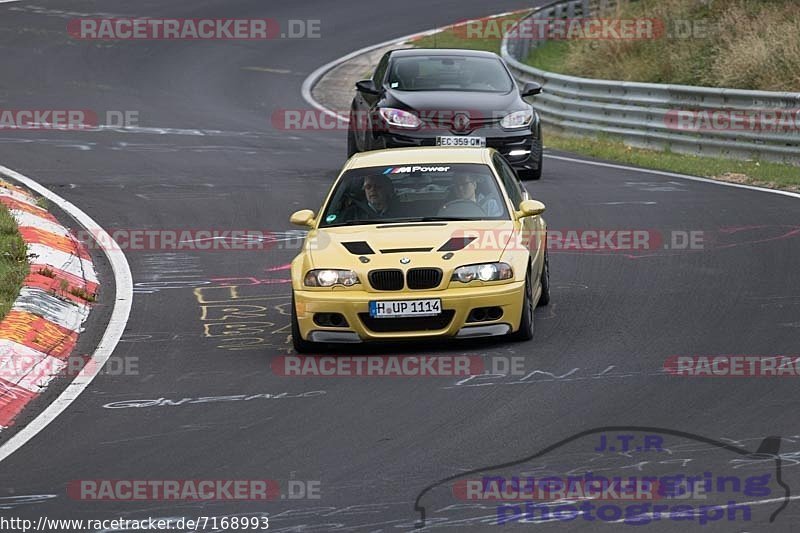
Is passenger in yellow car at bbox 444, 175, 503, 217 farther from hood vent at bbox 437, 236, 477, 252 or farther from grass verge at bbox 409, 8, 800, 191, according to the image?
grass verge at bbox 409, 8, 800, 191

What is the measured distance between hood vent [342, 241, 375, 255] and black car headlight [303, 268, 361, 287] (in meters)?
0.25

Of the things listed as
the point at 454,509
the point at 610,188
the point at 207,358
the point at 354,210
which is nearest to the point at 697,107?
the point at 610,188

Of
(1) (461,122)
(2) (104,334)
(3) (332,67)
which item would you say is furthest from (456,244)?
(3) (332,67)

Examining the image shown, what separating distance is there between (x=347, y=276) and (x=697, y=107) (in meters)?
13.0

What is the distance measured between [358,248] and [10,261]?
152 inches

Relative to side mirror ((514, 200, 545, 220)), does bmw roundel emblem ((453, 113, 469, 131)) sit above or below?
below

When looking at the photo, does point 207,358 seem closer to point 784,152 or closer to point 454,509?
point 454,509

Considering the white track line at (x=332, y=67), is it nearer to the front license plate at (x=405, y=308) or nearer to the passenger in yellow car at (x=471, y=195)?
the passenger in yellow car at (x=471, y=195)

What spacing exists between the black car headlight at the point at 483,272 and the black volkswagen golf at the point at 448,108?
7365 millimetres

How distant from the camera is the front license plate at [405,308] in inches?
418

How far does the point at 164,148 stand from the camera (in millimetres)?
→ 22531

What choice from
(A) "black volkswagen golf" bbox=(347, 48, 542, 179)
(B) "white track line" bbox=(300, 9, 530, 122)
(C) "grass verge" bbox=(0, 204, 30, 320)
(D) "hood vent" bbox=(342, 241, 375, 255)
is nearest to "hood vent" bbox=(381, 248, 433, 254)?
(D) "hood vent" bbox=(342, 241, 375, 255)

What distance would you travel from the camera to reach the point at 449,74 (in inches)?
771

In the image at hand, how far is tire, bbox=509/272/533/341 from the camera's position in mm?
10836
